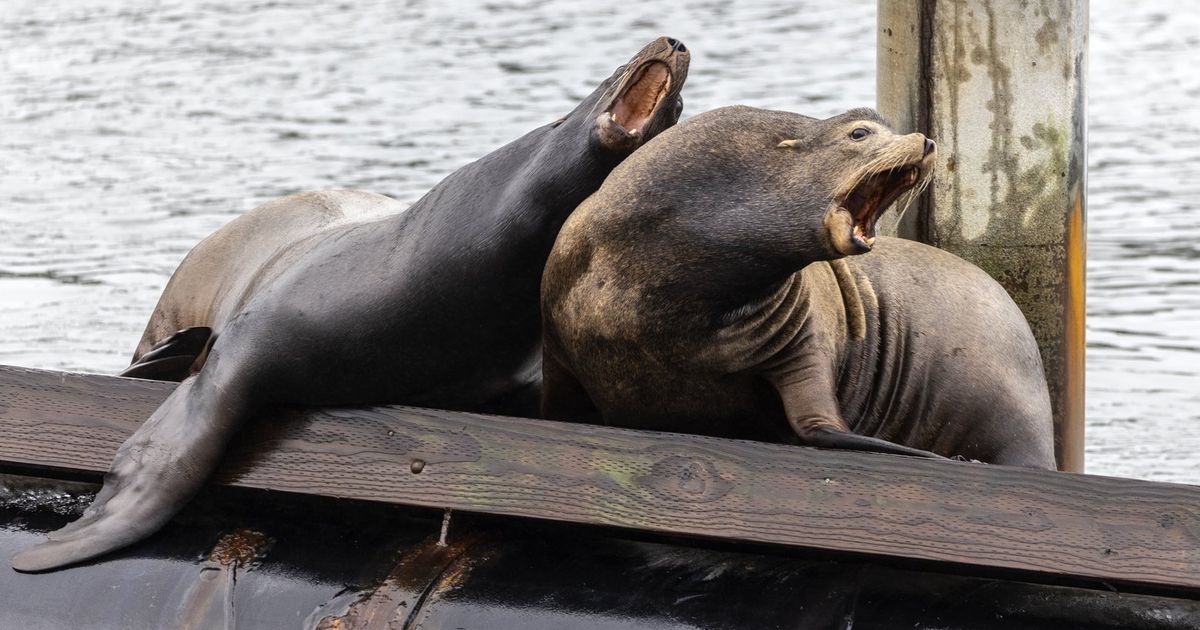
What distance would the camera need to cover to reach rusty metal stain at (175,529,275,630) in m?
3.64

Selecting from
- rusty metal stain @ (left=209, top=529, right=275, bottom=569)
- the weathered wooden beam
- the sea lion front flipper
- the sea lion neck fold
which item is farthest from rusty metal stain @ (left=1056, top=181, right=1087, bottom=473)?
rusty metal stain @ (left=209, top=529, right=275, bottom=569)

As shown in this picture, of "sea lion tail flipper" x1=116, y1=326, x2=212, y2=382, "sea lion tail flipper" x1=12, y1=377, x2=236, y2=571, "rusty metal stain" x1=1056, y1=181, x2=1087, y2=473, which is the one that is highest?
"sea lion tail flipper" x1=12, y1=377, x2=236, y2=571

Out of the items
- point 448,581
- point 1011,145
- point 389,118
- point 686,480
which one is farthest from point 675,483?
point 389,118

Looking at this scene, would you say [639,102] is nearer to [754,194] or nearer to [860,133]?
[754,194]

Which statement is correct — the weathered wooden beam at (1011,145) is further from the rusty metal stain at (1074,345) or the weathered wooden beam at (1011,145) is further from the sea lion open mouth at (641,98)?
the sea lion open mouth at (641,98)

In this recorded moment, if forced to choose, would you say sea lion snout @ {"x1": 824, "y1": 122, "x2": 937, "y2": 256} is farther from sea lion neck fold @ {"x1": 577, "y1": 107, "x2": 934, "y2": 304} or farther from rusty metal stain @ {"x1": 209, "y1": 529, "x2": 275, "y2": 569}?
rusty metal stain @ {"x1": 209, "y1": 529, "x2": 275, "y2": 569}

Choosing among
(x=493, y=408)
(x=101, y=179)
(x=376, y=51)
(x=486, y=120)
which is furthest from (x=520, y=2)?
(x=493, y=408)

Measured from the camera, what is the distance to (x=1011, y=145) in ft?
16.5

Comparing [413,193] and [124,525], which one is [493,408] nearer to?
[124,525]

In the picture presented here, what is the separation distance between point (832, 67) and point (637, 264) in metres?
14.0

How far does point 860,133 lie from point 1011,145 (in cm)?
165

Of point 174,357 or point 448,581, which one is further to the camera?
point 174,357

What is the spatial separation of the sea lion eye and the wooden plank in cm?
62

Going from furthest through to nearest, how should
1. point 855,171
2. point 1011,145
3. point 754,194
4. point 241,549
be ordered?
point 1011,145 → point 241,549 → point 754,194 → point 855,171
